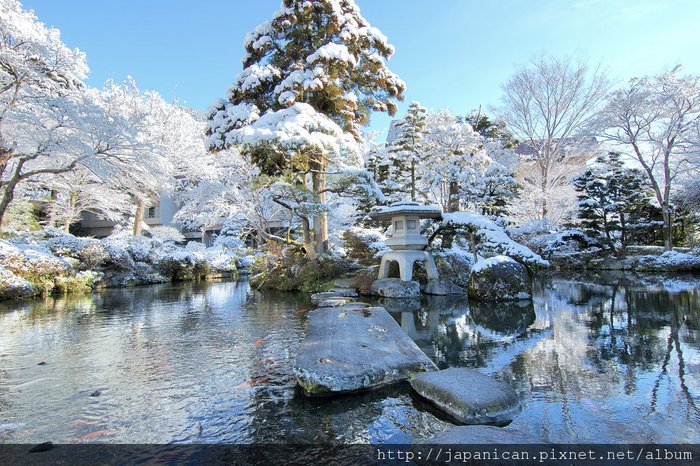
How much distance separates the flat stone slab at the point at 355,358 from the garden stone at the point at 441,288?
5.53 meters

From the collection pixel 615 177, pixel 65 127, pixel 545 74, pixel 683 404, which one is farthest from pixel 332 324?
pixel 615 177

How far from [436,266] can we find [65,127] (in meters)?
11.9

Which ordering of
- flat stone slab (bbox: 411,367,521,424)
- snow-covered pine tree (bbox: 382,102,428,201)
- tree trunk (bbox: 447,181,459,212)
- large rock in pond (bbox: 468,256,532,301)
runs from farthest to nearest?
tree trunk (bbox: 447,181,459,212) → snow-covered pine tree (bbox: 382,102,428,201) → large rock in pond (bbox: 468,256,532,301) → flat stone slab (bbox: 411,367,521,424)

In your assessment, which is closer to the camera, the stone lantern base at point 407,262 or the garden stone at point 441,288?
the stone lantern base at point 407,262

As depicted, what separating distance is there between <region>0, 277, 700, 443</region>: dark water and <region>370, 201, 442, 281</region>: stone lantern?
259 cm

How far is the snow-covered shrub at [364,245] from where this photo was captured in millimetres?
12867

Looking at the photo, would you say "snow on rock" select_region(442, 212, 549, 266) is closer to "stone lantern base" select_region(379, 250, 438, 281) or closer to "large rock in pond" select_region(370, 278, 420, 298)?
"stone lantern base" select_region(379, 250, 438, 281)

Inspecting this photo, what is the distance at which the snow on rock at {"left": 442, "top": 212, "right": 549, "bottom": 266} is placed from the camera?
30.8 feet

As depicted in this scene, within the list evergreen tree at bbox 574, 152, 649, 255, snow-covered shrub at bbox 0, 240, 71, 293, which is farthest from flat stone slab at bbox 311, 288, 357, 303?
evergreen tree at bbox 574, 152, 649, 255

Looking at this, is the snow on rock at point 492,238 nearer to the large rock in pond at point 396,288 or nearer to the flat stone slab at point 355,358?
the large rock in pond at point 396,288

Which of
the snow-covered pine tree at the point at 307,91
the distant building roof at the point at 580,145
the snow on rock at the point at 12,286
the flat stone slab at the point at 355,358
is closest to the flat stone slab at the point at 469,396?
the flat stone slab at the point at 355,358

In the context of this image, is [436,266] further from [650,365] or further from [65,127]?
[65,127]

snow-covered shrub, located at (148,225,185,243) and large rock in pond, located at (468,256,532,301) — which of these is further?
snow-covered shrub, located at (148,225,185,243)

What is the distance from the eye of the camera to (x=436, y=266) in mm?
11039
